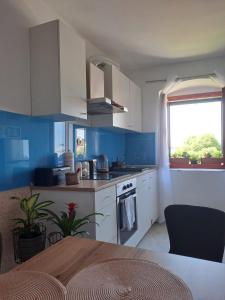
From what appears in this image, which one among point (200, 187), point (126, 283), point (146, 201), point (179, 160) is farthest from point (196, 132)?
point (126, 283)

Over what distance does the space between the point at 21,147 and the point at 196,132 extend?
9.98 feet

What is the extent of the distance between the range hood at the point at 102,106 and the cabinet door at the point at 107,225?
40.1 inches

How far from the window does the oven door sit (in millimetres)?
1822

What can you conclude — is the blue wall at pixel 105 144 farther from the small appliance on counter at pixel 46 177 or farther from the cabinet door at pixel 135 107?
the small appliance on counter at pixel 46 177

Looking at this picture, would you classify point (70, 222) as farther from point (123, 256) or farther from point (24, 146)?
point (123, 256)

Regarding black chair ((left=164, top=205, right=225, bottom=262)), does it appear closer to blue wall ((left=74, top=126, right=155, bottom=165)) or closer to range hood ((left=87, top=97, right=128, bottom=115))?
range hood ((left=87, top=97, right=128, bottom=115))

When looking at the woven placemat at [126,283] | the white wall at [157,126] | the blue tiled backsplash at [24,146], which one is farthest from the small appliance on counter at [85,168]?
the woven placemat at [126,283]

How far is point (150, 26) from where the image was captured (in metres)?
2.71

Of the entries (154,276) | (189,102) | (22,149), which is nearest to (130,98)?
(189,102)

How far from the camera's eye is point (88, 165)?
2.96 meters

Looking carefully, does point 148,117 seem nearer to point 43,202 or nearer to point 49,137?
point 49,137

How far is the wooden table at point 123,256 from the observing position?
0.77m

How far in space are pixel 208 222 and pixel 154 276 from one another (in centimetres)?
66

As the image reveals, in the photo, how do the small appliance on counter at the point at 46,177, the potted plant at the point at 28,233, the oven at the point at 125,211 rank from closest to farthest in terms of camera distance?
the potted plant at the point at 28,233
the small appliance on counter at the point at 46,177
the oven at the point at 125,211
